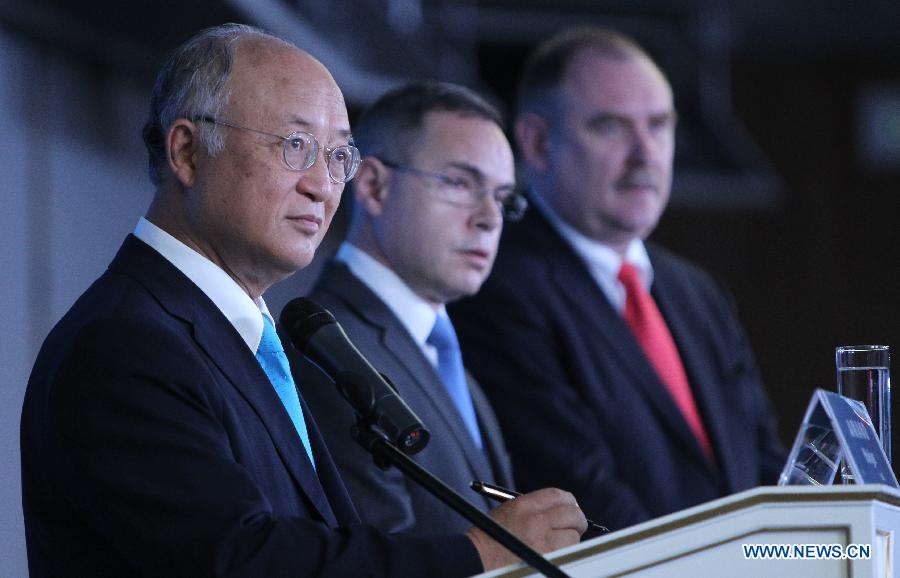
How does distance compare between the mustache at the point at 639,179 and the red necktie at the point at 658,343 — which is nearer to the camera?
the red necktie at the point at 658,343

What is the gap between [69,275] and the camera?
381 centimetres

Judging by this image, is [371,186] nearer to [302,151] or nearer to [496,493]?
[302,151]

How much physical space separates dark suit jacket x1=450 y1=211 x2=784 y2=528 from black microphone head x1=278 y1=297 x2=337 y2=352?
4.07 ft

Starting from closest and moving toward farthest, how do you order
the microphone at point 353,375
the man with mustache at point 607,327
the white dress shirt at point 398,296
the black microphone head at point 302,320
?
the microphone at point 353,375 < the black microphone head at point 302,320 < the white dress shirt at point 398,296 < the man with mustache at point 607,327

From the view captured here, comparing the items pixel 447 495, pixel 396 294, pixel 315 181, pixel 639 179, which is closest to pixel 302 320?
pixel 315 181

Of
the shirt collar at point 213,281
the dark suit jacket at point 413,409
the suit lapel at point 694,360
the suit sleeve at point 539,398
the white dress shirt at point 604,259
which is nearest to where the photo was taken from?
the shirt collar at point 213,281

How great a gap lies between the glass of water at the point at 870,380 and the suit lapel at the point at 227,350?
2.45 ft

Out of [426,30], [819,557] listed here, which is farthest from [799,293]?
[819,557]

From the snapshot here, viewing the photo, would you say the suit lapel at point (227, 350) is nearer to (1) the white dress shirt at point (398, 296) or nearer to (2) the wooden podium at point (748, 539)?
(2) the wooden podium at point (748, 539)

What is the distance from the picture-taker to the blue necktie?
271cm

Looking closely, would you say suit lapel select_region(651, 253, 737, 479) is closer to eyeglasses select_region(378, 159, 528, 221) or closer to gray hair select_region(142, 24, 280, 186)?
eyeglasses select_region(378, 159, 528, 221)

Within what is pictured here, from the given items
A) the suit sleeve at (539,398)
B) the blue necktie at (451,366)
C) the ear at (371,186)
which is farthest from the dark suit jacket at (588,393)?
the ear at (371,186)

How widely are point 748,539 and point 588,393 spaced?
1638 millimetres

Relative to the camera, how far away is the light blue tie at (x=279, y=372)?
1.90m
